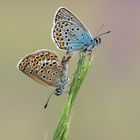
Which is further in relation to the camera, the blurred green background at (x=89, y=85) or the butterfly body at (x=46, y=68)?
the blurred green background at (x=89, y=85)

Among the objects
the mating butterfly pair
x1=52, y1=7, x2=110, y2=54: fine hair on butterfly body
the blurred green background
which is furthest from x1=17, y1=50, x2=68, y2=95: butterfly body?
the blurred green background

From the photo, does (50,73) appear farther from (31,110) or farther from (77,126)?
(31,110)


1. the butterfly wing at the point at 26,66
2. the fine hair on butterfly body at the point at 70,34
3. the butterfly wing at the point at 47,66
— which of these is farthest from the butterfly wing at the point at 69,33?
the butterfly wing at the point at 26,66

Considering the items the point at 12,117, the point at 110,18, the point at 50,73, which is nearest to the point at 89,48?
the point at 50,73

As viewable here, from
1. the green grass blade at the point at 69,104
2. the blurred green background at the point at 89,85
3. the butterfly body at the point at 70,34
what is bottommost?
the blurred green background at the point at 89,85

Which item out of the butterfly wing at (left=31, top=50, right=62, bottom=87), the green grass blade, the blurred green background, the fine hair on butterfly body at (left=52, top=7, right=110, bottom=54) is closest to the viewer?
the green grass blade

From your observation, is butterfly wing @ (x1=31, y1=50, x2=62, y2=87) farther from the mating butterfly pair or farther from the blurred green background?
the blurred green background

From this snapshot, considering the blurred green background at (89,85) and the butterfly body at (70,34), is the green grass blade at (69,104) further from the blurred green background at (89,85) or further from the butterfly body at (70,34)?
the blurred green background at (89,85)
